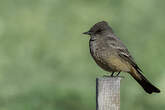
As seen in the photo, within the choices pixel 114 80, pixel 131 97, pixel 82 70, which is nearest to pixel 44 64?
pixel 82 70

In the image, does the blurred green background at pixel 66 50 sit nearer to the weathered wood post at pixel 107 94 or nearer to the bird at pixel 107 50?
the bird at pixel 107 50

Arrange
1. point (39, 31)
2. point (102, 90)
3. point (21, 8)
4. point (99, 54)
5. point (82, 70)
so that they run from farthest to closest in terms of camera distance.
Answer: point (21, 8), point (39, 31), point (82, 70), point (99, 54), point (102, 90)

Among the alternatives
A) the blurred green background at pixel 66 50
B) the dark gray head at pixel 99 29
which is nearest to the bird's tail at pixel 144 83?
the dark gray head at pixel 99 29

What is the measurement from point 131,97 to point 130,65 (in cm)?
134

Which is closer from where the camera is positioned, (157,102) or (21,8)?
(157,102)

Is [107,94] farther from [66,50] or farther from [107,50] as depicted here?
[66,50]

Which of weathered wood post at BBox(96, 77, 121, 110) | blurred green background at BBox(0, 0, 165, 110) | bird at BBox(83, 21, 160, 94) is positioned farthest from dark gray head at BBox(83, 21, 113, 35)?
weathered wood post at BBox(96, 77, 121, 110)

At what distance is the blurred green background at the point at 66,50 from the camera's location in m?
11.4

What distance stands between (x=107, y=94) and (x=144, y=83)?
203 cm

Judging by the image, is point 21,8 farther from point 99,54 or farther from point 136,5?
point 99,54

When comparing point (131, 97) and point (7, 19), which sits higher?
point (7, 19)

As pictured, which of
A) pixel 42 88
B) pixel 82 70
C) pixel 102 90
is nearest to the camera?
pixel 102 90

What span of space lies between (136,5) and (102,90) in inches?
279

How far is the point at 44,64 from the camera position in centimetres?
1238
